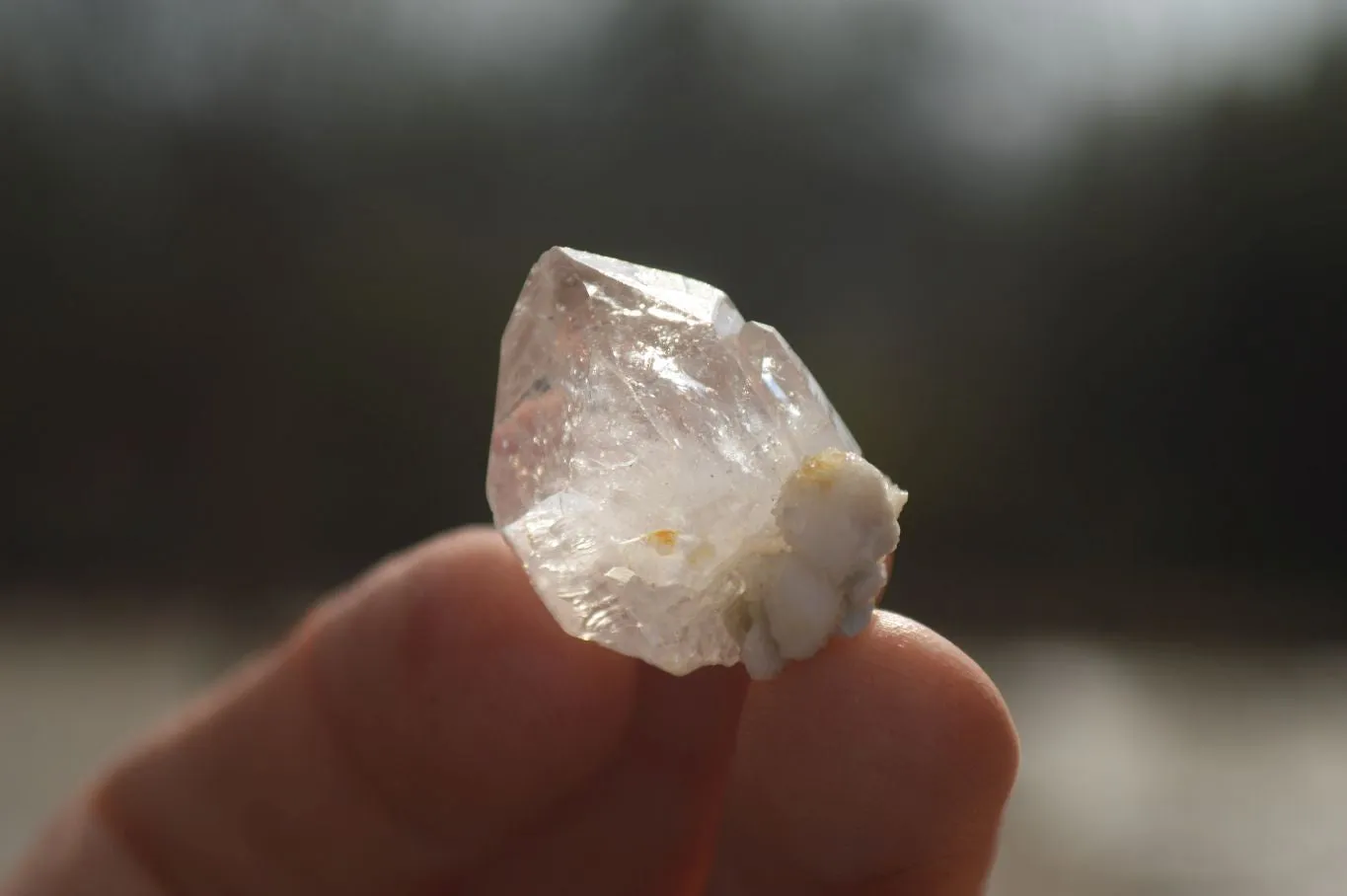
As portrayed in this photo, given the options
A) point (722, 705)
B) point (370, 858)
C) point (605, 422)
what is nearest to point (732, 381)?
point (605, 422)

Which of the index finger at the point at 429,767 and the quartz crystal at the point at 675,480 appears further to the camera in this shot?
the index finger at the point at 429,767

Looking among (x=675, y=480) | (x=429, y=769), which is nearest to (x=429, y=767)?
(x=429, y=769)

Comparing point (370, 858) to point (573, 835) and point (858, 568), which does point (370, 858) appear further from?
point (858, 568)

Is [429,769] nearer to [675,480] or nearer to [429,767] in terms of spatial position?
[429,767]

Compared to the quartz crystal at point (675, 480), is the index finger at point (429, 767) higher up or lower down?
lower down
